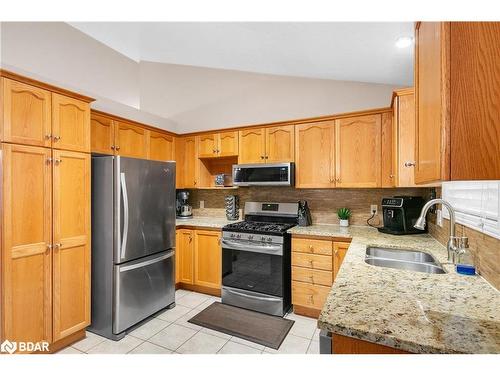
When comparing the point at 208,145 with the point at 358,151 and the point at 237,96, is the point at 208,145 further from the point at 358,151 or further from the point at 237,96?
the point at 358,151

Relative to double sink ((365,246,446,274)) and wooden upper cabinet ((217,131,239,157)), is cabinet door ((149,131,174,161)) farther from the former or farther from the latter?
double sink ((365,246,446,274))

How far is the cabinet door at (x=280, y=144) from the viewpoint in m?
2.96

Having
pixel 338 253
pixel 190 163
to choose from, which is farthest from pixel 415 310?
pixel 190 163

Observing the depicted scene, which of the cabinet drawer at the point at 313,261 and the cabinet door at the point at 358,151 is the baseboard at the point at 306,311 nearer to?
the cabinet drawer at the point at 313,261

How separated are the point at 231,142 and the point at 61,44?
2.05 metres

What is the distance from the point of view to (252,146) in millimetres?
3156

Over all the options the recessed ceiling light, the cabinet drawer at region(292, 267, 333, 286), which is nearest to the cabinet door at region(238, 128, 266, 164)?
the cabinet drawer at region(292, 267, 333, 286)

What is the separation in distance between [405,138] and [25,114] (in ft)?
9.61

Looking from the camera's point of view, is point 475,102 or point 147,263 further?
point 147,263

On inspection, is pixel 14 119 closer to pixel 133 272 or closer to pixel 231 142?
pixel 133 272

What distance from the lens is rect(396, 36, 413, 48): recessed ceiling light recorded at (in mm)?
1653

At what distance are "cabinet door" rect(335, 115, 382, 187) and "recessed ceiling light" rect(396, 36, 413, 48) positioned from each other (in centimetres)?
90

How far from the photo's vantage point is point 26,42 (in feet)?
7.54
